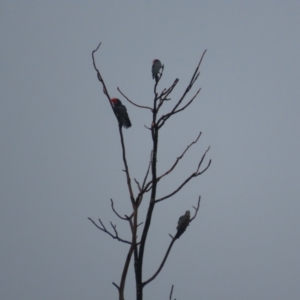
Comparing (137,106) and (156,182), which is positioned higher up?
(137,106)

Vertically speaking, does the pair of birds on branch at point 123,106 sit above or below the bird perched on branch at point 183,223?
above

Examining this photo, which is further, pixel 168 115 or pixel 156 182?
pixel 168 115

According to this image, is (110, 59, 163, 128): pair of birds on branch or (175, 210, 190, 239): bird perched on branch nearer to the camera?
(175, 210, 190, 239): bird perched on branch

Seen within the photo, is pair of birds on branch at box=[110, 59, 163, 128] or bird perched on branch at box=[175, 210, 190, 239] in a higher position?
pair of birds on branch at box=[110, 59, 163, 128]

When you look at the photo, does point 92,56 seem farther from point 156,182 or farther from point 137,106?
point 156,182

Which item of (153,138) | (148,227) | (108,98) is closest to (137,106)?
(108,98)

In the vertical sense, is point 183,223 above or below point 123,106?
below

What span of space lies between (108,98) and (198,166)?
639mm

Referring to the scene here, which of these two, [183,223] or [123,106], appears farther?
[123,106]

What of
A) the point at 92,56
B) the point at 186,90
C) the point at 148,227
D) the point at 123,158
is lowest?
the point at 148,227

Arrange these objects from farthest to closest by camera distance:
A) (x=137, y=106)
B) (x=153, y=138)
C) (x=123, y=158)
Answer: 1. (x=137, y=106)
2. (x=123, y=158)
3. (x=153, y=138)

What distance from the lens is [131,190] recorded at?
2.40 meters

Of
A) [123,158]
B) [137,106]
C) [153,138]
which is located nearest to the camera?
[153,138]

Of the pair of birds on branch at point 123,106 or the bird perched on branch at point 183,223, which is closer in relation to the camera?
the bird perched on branch at point 183,223
